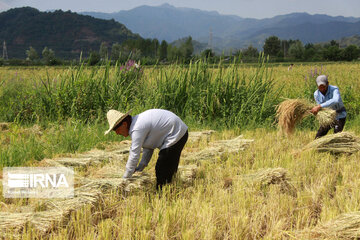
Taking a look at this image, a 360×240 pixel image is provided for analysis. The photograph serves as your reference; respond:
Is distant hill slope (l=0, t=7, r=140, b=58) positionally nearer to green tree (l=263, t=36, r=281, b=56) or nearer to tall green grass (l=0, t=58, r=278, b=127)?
green tree (l=263, t=36, r=281, b=56)

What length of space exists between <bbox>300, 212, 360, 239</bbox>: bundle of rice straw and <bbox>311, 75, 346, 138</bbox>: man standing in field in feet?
9.51

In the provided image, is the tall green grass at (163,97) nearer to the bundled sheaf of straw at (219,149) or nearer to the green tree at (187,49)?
the green tree at (187,49)

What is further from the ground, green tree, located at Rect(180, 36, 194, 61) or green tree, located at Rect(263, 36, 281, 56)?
green tree, located at Rect(263, 36, 281, 56)

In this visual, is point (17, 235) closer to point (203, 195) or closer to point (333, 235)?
point (203, 195)

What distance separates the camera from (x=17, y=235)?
2484mm

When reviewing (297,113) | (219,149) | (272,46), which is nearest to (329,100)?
(297,113)

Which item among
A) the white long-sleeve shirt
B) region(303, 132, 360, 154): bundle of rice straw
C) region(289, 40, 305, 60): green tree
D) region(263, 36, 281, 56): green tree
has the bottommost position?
region(303, 132, 360, 154): bundle of rice straw

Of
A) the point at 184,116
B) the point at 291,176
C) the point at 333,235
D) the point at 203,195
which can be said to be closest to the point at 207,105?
the point at 184,116

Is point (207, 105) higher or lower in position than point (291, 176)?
higher

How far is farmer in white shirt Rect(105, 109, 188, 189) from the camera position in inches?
127

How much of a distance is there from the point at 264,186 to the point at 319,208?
62 cm

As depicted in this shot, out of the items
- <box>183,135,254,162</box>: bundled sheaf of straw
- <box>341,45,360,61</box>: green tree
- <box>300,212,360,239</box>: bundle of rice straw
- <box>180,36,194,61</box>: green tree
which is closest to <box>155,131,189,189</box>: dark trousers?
<box>183,135,254,162</box>: bundled sheaf of straw

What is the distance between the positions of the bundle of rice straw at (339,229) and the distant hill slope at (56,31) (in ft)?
479

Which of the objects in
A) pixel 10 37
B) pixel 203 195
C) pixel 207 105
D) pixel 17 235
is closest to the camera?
pixel 17 235
